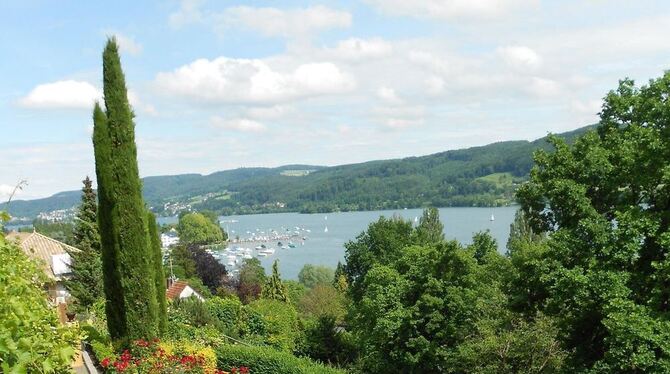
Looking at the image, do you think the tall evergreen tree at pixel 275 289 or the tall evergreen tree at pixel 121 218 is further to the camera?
the tall evergreen tree at pixel 275 289

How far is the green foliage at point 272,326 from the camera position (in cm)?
2467

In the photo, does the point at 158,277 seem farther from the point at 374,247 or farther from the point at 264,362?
the point at 374,247

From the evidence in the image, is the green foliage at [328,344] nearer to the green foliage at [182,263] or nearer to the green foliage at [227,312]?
the green foliage at [227,312]

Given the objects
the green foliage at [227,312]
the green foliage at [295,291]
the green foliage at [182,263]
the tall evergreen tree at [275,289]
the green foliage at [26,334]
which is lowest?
the green foliage at [295,291]

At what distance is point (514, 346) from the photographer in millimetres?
16734

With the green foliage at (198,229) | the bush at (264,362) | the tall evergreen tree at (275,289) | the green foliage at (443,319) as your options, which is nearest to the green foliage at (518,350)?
the green foliage at (443,319)

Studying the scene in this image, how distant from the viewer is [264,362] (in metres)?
14.2

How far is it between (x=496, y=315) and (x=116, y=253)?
12513 millimetres

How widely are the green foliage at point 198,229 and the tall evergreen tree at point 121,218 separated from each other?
95.5m

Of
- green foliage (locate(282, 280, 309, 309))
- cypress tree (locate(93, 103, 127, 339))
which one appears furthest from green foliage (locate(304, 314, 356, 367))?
green foliage (locate(282, 280, 309, 309))

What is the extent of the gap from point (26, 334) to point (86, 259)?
66.3 ft

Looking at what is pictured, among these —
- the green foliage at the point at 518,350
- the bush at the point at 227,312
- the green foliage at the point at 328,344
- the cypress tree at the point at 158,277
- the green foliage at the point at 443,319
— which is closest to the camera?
the cypress tree at the point at 158,277

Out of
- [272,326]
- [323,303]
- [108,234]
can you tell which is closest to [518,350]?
[108,234]

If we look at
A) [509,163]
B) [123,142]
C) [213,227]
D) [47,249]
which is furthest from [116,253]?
[509,163]
